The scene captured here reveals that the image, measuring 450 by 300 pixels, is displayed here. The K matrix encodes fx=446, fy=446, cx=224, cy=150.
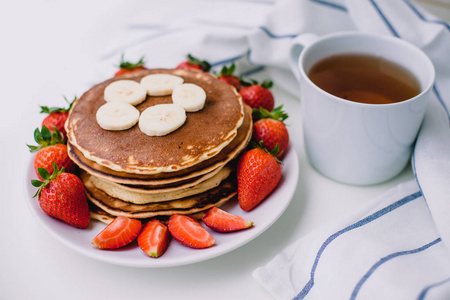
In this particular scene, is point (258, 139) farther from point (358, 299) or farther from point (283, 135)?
point (358, 299)

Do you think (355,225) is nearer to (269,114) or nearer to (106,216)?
(269,114)

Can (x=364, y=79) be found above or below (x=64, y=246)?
above

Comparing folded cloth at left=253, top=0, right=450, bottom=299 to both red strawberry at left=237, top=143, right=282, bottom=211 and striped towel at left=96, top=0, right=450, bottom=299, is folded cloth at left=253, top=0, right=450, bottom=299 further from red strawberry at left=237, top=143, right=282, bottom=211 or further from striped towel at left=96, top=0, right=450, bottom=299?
red strawberry at left=237, top=143, right=282, bottom=211

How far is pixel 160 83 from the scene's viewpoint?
4.27 feet

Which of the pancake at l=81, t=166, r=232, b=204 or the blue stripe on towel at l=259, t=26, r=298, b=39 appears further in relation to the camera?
the blue stripe on towel at l=259, t=26, r=298, b=39

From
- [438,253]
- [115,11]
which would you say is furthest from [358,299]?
[115,11]

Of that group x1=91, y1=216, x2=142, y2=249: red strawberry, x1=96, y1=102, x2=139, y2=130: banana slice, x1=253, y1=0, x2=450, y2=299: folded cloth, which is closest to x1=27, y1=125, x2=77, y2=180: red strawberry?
x1=96, y1=102, x2=139, y2=130: banana slice

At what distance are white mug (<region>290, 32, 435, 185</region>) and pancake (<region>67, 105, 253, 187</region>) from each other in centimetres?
22

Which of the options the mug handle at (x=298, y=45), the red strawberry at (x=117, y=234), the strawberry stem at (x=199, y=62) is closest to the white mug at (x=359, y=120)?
the mug handle at (x=298, y=45)

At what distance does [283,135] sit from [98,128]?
501mm

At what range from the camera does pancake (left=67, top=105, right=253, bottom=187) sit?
3.47 ft

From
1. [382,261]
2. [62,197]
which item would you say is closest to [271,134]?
[382,261]

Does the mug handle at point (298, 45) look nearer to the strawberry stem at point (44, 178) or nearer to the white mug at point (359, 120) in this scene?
the white mug at point (359, 120)

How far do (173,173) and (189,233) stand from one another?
0.48 ft
